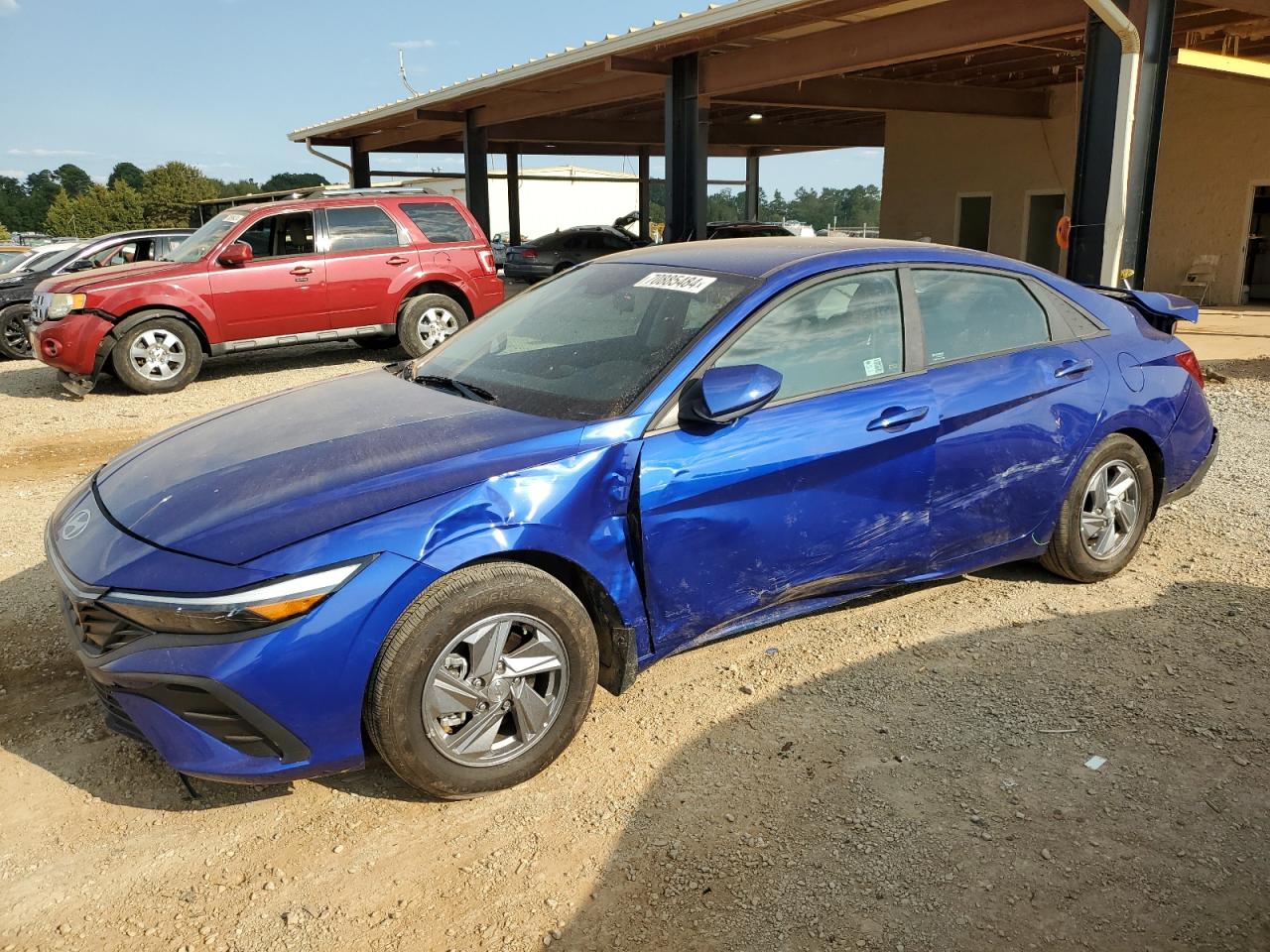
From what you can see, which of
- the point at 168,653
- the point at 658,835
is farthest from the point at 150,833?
the point at 658,835

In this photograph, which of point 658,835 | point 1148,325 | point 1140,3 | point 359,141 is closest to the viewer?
point 658,835

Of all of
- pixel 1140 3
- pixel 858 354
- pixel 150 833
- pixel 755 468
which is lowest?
pixel 150 833

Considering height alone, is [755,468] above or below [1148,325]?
below

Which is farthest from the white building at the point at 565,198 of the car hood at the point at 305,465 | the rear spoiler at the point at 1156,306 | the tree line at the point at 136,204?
the car hood at the point at 305,465

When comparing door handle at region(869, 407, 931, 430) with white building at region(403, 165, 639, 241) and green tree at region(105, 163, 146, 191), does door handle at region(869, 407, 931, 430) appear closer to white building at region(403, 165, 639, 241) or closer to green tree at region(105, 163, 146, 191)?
white building at region(403, 165, 639, 241)

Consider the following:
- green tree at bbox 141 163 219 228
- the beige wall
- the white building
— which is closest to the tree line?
green tree at bbox 141 163 219 228

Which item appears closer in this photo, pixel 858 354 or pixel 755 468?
pixel 755 468

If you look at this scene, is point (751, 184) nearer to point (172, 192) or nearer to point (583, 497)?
point (583, 497)

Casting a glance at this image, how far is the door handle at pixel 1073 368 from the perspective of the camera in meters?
4.20

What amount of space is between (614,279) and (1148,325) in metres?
2.72

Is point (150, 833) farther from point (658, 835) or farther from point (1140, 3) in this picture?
point (1140, 3)

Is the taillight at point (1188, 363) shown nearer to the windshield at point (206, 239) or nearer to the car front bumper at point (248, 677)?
the car front bumper at point (248, 677)

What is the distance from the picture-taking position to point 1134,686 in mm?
3662

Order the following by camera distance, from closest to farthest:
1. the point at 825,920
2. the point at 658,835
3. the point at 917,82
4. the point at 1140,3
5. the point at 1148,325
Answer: the point at 825,920, the point at 658,835, the point at 1148,325, the point at 1140,3, the point at 917,82
